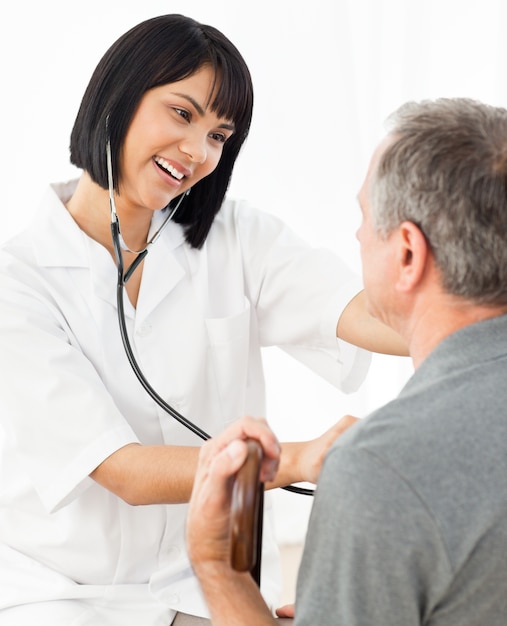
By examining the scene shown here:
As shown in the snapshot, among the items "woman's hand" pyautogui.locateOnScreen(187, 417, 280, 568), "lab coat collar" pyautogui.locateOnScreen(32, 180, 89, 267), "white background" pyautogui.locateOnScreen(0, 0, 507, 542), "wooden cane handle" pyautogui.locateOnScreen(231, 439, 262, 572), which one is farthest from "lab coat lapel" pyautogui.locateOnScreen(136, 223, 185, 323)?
"white background" pyautogui.locateOnScreen(0, 0, 507, 542)

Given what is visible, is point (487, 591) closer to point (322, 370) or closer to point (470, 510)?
point (470, 510)

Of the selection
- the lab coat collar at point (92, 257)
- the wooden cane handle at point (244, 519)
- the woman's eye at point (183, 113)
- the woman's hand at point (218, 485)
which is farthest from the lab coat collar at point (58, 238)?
the wooden cane handle at point (244, 519)

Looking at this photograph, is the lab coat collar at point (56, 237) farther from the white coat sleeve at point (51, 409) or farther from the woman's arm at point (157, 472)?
the woman's arm at point (157, 472)

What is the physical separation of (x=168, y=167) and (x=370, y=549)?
884 millimetres

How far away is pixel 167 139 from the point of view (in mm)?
1493

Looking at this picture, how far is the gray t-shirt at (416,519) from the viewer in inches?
31.7

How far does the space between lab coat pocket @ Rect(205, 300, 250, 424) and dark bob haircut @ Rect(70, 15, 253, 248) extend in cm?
31

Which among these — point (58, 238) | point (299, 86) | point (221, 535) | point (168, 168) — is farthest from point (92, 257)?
point (299, 86)

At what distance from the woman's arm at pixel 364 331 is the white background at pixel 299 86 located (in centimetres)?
103

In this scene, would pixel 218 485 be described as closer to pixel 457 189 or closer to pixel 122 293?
pixel 457 189

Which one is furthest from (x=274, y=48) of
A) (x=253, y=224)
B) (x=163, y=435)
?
(x=163, y=435)

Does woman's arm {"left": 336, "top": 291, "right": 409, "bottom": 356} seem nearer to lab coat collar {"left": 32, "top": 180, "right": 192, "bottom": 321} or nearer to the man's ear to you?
lab coat collar {"left": 32, "top": 180, "right": 192, "bottom": 321}

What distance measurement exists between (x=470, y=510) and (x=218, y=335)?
816 millimetres

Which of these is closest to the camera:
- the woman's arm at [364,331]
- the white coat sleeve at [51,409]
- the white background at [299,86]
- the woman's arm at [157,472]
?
the woman's arm at [157,472]
